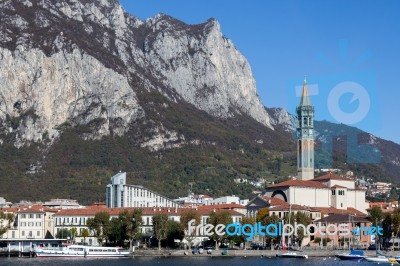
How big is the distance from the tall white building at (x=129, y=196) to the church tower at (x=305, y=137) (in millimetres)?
24586

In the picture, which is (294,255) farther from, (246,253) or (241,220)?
(241,220)

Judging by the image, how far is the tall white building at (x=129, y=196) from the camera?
569ft

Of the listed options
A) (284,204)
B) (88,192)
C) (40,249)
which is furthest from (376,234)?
(88,192)

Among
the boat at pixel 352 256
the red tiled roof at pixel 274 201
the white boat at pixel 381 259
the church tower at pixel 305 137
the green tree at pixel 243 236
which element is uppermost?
the church tower at pixel 305 137

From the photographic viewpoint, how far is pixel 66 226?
476 feet

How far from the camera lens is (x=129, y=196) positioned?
573 ft

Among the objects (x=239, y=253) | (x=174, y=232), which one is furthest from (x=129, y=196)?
(x=239, y=253)

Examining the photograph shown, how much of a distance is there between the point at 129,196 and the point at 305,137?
35.1 meters

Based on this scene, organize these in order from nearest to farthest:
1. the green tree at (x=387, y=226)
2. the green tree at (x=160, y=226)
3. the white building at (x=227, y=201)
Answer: the green tree at (x=160, y=226), the green tree at (x=387, y=226), the white building at (x=227, y=201)

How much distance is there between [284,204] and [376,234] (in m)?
18.5

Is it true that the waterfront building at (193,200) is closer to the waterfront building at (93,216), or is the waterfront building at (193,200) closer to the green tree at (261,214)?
the waterfront building at (93,216)

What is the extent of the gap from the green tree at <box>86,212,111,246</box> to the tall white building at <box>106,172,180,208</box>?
43.7m

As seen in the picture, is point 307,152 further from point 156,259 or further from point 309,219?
point 156,259

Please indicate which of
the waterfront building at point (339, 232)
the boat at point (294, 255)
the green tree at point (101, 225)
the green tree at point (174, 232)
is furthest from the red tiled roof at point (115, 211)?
the boat at point (294, 255)
